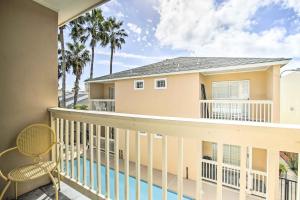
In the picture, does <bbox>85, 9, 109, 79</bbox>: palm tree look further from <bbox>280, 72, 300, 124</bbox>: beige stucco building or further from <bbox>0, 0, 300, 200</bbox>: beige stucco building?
<bbox>280, 72, 300, 124</bbox>: beige stucco building

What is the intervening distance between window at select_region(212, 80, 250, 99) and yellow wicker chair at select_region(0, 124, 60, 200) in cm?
771

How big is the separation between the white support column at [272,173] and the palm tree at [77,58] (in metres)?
14.2

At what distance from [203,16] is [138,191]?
8.94 meters

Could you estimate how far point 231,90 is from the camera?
8156mm

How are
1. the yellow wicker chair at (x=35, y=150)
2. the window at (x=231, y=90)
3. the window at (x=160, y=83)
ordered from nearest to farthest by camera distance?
the yellow wicker chair at (x=35, y=150), the window at (x=231, y=90), the window at (x=160, y=83)

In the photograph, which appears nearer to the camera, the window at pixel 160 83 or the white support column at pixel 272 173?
the white support column at pixel 272 173

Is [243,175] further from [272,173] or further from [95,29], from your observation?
[95,29]

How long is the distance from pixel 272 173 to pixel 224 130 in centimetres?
34

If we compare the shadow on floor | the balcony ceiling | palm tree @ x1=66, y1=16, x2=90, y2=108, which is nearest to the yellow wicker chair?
the shadow on floor

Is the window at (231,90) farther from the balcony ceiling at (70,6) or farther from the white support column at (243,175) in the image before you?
the white support column at (243,175)

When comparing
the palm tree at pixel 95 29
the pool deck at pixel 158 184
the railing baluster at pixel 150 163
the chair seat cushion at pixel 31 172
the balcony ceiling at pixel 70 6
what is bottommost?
the pool deck at pixel 158 184

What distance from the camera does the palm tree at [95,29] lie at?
1341 cm

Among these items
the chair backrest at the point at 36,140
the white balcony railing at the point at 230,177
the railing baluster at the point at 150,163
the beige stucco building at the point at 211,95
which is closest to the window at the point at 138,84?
the beige stucco building at the point at 211,95

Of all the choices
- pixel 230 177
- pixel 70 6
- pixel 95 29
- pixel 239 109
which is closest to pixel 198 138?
pixel 70 6
